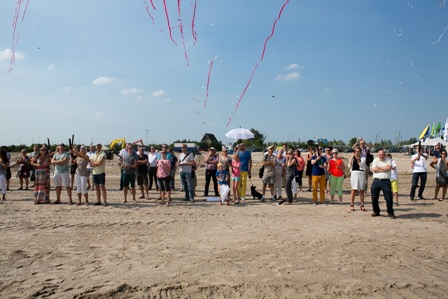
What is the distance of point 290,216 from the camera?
856 cm

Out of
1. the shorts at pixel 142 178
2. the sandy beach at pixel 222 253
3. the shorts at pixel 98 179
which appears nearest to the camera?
the sandy beach at pixel 222 253

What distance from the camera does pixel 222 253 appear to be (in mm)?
5512

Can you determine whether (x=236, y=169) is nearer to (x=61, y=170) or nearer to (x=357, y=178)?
(x=357, y=178)

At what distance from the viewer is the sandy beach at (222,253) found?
13.6ft

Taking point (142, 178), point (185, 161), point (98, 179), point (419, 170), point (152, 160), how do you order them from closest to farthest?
1. point (98, 179)
2. point (185, 161)
3. point (419, 170)
4. point (142, 178)
5. point (152, 160)

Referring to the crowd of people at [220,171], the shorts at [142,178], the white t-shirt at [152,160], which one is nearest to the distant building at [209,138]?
the white t-shirt at [152,160]

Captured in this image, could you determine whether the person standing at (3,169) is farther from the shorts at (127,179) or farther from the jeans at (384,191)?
the jeans at (384,191)

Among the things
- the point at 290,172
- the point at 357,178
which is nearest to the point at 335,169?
the point at 357,178

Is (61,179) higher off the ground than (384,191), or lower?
higher

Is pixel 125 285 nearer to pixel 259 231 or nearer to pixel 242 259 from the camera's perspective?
pixel 242 259

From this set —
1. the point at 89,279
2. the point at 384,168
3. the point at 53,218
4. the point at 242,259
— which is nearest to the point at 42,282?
the point at 89,279

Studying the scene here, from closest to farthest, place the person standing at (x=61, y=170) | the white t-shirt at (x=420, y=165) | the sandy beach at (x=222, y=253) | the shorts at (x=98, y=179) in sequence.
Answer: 1. the sandy beach at (x=222, y=253)
2. the shorts at (x=98, y=179)
3. the person standing at (x=61, y=170)
4. the white t-shirt at (x=420, y=165)

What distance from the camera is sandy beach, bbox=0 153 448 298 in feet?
13.6

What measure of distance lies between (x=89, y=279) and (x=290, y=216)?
548 centimetres
